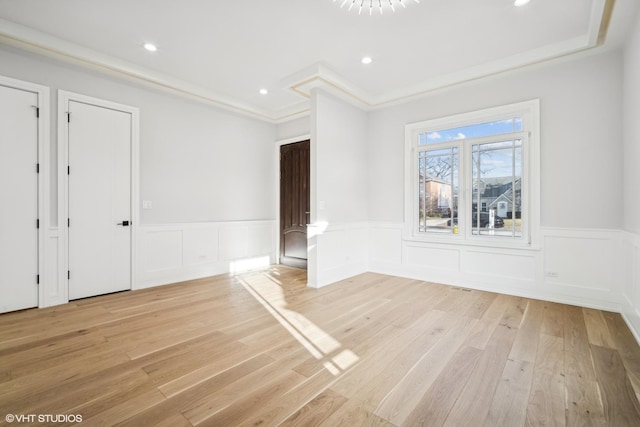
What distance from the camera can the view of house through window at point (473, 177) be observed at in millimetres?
3793

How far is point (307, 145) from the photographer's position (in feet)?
18.0

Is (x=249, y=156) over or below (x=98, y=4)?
below

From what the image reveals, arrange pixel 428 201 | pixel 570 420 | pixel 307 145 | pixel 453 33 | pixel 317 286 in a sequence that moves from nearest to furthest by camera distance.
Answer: pixel 570 420 → pixel 453 33 → pixel 317 286 → pixel 428 201 → pixel 307 145

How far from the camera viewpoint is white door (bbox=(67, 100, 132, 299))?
3.55m

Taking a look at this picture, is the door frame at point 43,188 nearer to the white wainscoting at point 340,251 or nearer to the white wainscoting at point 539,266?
the white wainscoting at point 340,251

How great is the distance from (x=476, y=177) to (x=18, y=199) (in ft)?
18.6

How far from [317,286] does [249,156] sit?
9.47 feet

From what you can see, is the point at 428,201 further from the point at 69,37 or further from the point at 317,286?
the point at 69,37

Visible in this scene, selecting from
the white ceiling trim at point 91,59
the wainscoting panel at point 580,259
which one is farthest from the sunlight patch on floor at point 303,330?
the white ceiling trim at point 91,59

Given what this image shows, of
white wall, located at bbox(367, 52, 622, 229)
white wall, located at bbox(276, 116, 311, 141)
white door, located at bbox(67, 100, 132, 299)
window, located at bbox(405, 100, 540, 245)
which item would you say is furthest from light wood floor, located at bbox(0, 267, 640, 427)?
white wall, located at bbox(276, 116, 311, 141)

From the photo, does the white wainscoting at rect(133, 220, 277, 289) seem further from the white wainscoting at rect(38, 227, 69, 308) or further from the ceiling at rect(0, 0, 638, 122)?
the ceiling at rect(0, 0, 638, 122)

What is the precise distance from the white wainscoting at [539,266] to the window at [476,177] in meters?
0.19

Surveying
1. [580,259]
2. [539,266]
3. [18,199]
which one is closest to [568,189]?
[580,259]

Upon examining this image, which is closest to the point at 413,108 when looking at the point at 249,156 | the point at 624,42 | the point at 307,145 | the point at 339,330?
the point at 307,145
